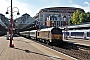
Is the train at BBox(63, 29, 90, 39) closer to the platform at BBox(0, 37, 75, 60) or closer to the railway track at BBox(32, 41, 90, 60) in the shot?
the railway track at BBox(32, 41, 90, 60)

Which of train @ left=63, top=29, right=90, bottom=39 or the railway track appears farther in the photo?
train @ left=63, top=29, right=90, bottom=39

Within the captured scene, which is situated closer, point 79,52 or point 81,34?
point 79,52

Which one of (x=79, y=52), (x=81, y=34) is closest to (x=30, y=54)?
(x=79, y=52)

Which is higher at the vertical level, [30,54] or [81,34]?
[81,34]

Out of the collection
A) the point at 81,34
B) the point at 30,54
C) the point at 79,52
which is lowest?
the point at 79,52

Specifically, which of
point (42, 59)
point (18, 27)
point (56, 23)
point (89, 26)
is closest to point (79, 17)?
point (89, 26)

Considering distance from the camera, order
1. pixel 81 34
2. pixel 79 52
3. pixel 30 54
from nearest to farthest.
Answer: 1. pixel 30 54
2. pixel 79 52
3. pixel 81 34

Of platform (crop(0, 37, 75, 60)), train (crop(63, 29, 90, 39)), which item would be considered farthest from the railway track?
train (crop(63, 29, 90, 39))

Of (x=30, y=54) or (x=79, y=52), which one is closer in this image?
(x=30, y=54)

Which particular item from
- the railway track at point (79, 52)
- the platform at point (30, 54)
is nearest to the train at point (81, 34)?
the railway track at point (79, 52)

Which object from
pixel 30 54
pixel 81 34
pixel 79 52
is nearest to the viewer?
pixel 30 54

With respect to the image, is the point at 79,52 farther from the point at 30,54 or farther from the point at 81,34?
the point at 81,34

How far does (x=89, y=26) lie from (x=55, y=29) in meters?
42.4

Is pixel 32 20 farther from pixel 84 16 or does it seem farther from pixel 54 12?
pixel 84 16
